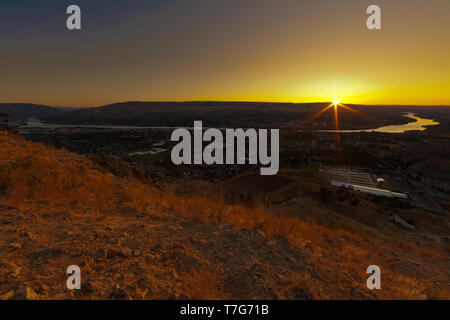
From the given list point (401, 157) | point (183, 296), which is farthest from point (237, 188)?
point (401, 157)

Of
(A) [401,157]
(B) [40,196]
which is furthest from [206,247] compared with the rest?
(A) [401,157]

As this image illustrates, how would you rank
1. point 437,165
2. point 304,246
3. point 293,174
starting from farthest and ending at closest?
point 437,165, point 293,174, point 304,246

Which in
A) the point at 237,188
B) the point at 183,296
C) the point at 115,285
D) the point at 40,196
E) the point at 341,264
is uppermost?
the point at 40,196
